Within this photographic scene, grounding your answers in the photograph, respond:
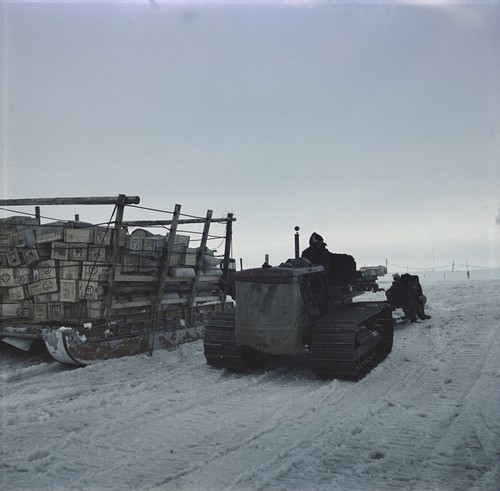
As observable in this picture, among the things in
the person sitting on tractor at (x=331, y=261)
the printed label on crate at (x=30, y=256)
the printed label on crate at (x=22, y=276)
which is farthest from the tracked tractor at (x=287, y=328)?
the printed label on crate at (x=22, y=276)

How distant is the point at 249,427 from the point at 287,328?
2.12 metres

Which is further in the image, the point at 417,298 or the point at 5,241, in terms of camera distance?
the point at 417,298

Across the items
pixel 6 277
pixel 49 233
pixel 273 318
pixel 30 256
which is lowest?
pixel 273 318

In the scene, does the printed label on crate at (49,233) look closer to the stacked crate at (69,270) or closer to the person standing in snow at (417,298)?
the stacked crate at (69,270)

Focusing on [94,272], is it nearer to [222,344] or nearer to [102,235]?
[102,235]

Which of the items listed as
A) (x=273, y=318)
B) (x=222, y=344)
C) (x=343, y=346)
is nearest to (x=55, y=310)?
(x=222, y=344)

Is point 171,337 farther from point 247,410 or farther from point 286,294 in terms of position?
point 247,410

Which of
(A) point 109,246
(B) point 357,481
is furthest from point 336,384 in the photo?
(A) point 109,246

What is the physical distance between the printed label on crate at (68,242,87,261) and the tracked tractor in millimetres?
2456

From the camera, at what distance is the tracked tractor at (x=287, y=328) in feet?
21.7

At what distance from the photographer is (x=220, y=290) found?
11656 millimetres

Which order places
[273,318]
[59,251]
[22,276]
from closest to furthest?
[273,318] < [59,251] < [22,276]

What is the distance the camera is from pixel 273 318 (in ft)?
21.9

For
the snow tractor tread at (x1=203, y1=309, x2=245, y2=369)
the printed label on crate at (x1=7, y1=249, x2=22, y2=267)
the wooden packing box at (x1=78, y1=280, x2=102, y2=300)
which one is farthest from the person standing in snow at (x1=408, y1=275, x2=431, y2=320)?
the printed label on crate at (x1=7, y1=249, x2=22, y2=267)
